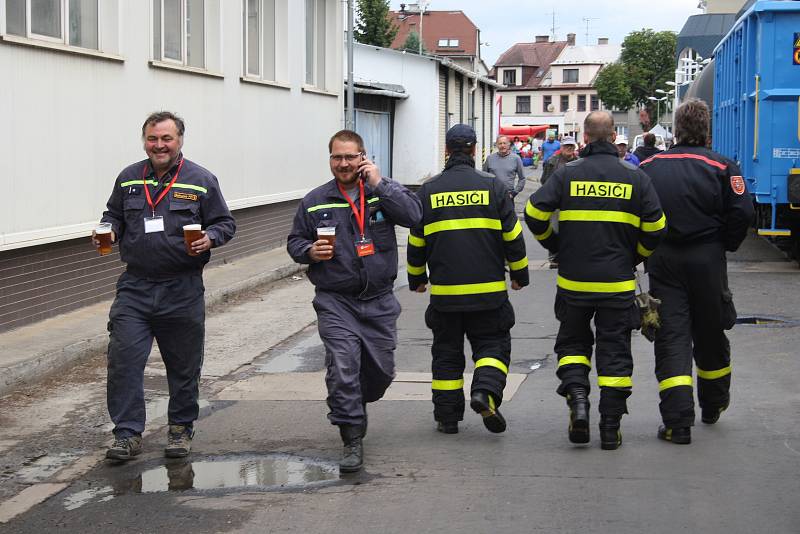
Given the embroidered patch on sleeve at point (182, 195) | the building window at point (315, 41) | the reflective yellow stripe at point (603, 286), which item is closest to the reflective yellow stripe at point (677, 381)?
the reflective yellow stripe at point (603, 286)

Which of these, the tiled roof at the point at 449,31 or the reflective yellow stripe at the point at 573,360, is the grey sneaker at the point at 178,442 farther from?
the tiled roof at the point at 449,31

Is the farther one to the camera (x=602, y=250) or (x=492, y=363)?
(x=492, y=363)

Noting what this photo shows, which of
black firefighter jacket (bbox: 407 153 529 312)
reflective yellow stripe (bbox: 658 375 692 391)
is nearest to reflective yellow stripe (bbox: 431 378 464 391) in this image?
black firefighter jacket (bbox: 407 153 529 312)

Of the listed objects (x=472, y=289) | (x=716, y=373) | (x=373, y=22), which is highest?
(x=373, y=22)

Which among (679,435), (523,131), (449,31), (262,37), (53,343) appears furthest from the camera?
(449,31)

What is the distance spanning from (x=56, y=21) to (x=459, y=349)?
588 centimetres

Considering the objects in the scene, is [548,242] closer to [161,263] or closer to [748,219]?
[748,219]

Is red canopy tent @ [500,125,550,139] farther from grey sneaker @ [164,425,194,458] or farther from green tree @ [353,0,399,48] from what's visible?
grey sneaker @ [164,425,194,458]

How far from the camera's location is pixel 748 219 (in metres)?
6.88

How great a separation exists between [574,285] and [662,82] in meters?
Answer: 99.4

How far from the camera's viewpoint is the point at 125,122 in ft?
40.7

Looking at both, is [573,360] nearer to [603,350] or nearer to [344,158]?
[603,350]

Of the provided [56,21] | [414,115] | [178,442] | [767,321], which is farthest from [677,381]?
[414,115]

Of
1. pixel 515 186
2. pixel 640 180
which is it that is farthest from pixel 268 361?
pixel 515 186
